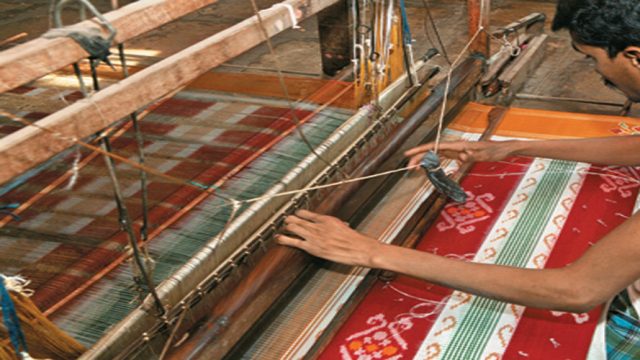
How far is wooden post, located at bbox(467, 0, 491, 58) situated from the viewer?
3154 millimetres

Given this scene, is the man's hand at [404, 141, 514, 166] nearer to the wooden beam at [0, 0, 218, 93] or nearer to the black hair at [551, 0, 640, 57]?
the black hair at [551, 0, 640, 57]

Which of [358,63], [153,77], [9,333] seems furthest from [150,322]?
[358,63]

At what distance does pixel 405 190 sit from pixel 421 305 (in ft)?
2.14

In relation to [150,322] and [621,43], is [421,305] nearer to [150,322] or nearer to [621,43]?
[150,322]

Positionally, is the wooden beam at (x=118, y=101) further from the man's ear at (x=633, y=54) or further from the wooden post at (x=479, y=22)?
the wooden post at (x=479, y=22)

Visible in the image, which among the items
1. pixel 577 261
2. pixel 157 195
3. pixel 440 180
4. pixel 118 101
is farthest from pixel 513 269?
pixel 157 195

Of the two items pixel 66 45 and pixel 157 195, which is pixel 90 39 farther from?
pixel 157 195

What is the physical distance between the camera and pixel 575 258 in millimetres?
2023

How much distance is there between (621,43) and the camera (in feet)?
4.45

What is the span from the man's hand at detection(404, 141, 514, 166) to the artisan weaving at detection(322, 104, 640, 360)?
0.19m

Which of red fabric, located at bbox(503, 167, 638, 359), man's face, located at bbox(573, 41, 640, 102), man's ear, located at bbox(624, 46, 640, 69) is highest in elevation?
man's ear, located at bbox(624, 46, 640, 69)

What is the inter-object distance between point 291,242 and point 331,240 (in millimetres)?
131

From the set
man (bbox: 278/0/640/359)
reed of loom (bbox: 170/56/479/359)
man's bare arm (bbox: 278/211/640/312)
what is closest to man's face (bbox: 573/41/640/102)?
man (bbox: 278/0/640/359)

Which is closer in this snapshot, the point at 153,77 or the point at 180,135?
the point at 153,77
